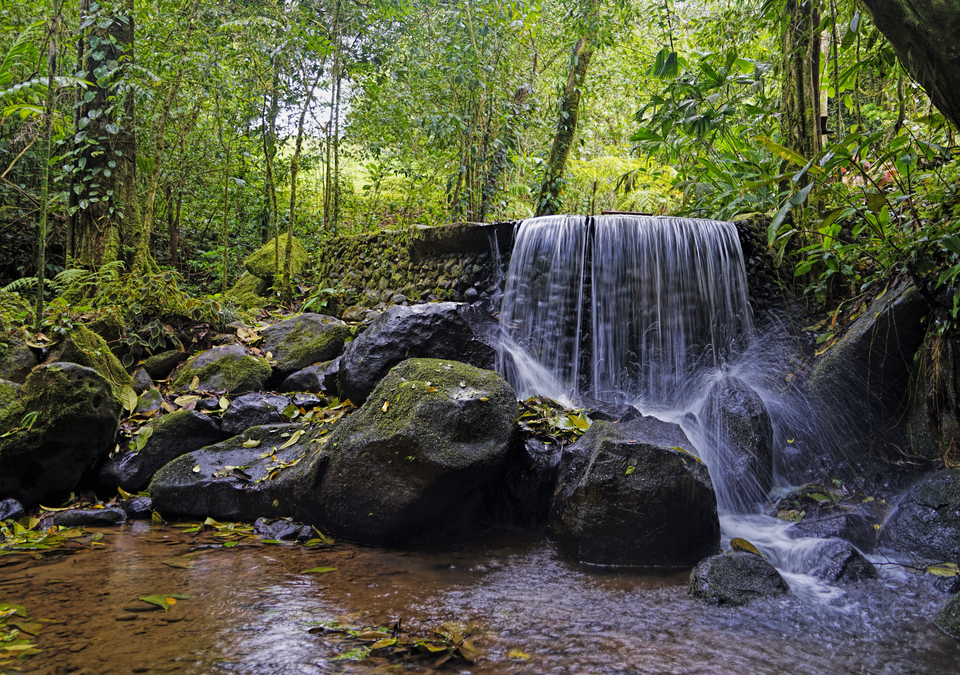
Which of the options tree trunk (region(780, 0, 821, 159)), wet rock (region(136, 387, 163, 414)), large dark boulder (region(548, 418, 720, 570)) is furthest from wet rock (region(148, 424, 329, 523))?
tree trunk (region(780, 0, 821, 159))

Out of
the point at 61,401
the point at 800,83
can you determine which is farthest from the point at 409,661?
the point at 800,83

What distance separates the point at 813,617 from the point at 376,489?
2.42 meters

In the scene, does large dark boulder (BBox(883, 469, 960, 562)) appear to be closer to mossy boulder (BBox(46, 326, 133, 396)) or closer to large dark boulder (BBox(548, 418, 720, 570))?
large dark boulder (BBox(548, 418, 720, 570))

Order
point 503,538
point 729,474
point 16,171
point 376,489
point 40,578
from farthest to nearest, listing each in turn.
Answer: point 16,171 → point 729,474 → point 503,538 → point 376,489 → point 40,578

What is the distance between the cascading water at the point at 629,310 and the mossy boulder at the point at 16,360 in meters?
4.44

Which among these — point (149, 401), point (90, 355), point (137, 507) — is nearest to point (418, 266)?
point (149, 401)

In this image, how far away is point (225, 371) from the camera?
5852mm

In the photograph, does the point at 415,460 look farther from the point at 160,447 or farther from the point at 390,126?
the point at 390,126

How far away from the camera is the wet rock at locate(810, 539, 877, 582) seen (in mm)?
3180

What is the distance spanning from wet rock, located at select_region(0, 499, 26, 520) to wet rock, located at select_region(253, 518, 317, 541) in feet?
5.12

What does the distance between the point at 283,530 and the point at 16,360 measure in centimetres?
→ 336

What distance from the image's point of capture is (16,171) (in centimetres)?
990

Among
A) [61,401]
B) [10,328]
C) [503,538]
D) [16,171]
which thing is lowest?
[503,538]

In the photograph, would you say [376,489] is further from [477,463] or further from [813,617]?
[813,617]
